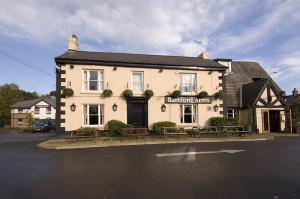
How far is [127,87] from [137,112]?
2.08 m

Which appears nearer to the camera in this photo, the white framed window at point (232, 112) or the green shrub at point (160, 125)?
the green shrub at point (160, 125)

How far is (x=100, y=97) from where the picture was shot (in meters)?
22.0

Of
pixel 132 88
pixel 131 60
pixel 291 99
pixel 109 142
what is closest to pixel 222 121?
pixel 132 88

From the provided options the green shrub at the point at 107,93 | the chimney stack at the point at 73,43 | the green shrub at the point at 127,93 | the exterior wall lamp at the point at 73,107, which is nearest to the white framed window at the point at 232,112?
the green shrub at the point at 127,93

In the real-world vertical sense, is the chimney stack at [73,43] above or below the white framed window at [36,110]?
above

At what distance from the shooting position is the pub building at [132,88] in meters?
21.5

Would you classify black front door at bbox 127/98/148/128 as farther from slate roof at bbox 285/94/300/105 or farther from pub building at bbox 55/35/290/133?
slate roof at bbox 285/94/300/105

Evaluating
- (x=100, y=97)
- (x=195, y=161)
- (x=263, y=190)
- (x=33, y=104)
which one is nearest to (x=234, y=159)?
(x=195, y=161)

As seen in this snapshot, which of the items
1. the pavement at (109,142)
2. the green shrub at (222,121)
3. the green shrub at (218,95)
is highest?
the green shrub at (218,95)

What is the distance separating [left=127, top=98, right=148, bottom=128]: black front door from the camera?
73.9 ft

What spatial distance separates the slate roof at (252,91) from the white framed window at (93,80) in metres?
13.9

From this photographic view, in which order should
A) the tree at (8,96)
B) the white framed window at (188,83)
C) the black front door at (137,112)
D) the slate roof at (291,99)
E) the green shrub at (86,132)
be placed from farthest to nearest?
the tree at (8,96), the slate roof at (291,99), the white framed window at (188,83), the black front door at (137,112), the green shrub at (86,132)

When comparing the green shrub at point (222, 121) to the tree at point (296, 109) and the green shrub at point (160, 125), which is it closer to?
the green shrub at point (160, 125)

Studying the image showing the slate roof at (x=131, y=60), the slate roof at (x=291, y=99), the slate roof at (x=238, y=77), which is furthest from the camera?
the slate roof at (x=291, y=99)
